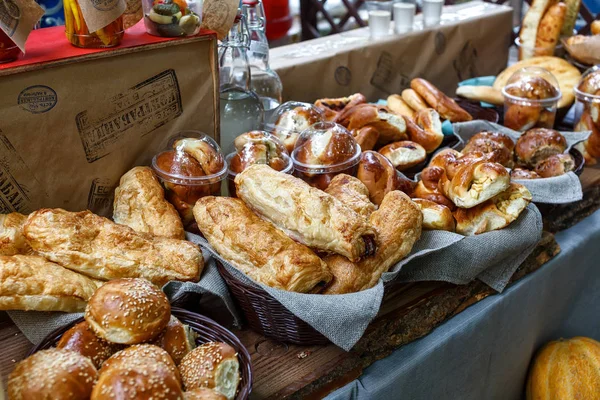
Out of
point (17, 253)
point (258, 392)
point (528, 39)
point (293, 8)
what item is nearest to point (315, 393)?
point (258, 392)

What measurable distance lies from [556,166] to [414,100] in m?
0.73

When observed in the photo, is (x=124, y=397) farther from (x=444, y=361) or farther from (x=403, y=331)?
(x=444, y=361)

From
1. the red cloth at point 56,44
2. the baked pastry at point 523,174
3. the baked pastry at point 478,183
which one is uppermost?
the red cloth at point 56,44

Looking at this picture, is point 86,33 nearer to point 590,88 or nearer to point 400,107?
point 400,107

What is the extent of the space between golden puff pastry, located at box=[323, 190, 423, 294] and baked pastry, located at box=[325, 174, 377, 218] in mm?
39

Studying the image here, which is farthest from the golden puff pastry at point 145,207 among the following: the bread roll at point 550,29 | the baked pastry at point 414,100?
the bread roll at point 550,29

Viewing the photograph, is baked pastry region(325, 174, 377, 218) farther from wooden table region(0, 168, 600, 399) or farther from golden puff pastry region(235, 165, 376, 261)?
wooden table region(0, 168, 600, 399)

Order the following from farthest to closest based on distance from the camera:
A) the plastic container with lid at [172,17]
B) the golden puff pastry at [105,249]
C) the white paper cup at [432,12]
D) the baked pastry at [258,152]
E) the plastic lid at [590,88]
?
the white paper cup at [432,12], the plastic lid at [590,88], the baked pastry at [258,152], the plastic container with lid at [172,17], the golden puff pastry at [105,249]

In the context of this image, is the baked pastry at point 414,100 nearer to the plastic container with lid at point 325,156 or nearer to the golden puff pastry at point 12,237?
the plastic container with lid at point 325,156

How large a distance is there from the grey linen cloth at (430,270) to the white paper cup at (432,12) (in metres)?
1.73

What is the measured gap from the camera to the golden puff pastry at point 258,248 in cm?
136

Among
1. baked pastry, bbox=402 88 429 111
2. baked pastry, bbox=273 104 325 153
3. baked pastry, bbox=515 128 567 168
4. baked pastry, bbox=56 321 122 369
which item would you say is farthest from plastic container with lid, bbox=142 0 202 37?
baked pastry, bbox=515 128 567 168

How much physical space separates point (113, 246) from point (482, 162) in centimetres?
108

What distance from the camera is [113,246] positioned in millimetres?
1413
